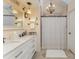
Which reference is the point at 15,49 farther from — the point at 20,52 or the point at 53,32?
the point at 53,32

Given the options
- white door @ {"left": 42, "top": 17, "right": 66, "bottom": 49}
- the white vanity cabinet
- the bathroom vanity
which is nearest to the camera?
the bathroom vanity

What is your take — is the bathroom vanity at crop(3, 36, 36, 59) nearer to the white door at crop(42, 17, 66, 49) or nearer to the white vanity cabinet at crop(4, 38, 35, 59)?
the white vanity cabinet at crop(4, 38, 35, 59)

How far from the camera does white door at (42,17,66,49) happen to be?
816 cm

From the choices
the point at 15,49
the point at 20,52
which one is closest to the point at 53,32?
the point at 20,52

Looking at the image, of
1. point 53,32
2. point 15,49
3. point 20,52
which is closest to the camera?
point 15,49

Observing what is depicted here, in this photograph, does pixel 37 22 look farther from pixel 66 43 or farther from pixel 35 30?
pixel 66 43

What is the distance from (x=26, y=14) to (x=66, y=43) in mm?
2832

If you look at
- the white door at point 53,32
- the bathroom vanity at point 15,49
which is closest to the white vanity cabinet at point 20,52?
the bathroom vanity at point 15,49

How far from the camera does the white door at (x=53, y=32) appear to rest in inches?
321

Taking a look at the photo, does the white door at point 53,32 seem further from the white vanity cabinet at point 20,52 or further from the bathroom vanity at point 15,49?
the bathroom vanity at point 15,49

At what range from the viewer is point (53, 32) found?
821 centimetres

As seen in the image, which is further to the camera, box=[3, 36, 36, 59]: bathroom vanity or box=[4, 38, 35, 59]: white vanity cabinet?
box=[4, 38, 35, 59]: white vanity cabinet

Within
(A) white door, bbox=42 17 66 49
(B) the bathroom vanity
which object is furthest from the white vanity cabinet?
(A) white door, bbox=42 17 66 49

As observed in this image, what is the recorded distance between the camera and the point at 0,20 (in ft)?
3.70
